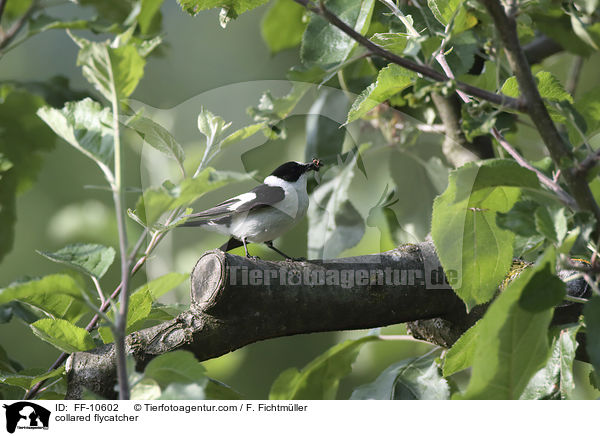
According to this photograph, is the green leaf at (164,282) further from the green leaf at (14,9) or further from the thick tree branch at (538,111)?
the green leaf at (14,9)

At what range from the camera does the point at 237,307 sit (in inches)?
36.7

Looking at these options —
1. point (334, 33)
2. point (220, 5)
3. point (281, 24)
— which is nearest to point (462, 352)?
point (334, 33)

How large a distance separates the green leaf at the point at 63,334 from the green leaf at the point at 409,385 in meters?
0.48

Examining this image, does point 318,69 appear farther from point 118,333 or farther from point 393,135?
point 393,135

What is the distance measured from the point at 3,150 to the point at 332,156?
860 mm

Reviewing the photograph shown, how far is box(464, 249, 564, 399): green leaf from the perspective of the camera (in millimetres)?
701

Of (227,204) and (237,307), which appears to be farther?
(227,204)

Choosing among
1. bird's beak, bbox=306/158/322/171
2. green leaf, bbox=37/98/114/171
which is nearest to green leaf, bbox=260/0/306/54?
bird's beak, bbox=306/158/322/171

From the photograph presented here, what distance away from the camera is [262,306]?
36.9 inches

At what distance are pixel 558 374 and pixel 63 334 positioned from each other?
798 millimetres

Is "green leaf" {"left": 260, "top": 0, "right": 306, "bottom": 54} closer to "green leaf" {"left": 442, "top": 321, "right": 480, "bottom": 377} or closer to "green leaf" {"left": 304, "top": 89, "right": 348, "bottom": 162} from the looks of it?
"green leaf" {"left": 304, "top": 89, "right": 348, "bottom": 162}

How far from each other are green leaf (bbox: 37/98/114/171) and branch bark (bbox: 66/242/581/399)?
0.26 meters
